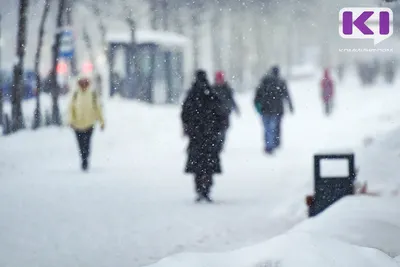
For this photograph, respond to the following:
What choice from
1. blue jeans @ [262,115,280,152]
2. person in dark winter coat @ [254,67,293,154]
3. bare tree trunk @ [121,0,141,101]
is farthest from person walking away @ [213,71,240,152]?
bare tree trunk @ [121,0,141,101]

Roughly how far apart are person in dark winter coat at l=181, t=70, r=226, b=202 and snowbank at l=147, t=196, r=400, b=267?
2.95 m

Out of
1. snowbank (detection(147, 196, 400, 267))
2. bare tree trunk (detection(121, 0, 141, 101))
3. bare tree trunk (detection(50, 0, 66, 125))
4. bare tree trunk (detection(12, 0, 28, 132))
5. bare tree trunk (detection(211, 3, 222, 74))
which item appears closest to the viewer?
snowbank (detection(147, 196, 400, 267))

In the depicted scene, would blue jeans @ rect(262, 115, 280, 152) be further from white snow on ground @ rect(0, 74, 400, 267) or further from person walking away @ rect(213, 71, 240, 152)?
person walking away @ rect(213, 71, 240, 152)

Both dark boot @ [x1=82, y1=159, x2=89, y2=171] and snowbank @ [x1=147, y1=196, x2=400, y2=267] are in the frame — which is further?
dark boot @ [x1=82, y1=159, x2=89, y2=171]

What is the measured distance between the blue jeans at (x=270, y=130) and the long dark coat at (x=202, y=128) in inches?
190

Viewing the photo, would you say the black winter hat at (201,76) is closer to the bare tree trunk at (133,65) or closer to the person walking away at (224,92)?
the person walking away at (224,92)

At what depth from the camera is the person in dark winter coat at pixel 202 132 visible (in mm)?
9617

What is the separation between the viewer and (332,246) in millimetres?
5137

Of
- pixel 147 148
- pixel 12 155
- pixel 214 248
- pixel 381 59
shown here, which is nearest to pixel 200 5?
pixel 381 59

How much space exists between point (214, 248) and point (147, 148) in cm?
982

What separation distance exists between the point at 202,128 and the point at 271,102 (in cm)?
495

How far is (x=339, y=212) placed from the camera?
22.0 ft

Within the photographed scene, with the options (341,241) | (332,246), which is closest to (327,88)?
(341,241)

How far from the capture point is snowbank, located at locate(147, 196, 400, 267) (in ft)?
16.4
